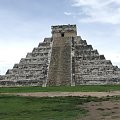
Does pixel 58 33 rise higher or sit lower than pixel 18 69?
higher

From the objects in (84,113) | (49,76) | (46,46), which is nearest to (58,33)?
(46,46)

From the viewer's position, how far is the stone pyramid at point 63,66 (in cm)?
3947

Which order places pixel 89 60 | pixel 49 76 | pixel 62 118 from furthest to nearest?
pixel 89 60
pixel 49 76
pixel 62 118

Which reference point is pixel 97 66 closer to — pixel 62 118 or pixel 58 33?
pixel 58 33

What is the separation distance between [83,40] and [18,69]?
29.1 feet

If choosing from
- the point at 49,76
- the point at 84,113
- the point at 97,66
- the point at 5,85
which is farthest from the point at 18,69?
the point at 84,113

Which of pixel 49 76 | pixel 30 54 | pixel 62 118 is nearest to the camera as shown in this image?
pixel 62 118

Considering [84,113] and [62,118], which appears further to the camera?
[84,113]

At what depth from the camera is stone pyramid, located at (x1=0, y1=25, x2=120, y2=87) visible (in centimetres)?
3947

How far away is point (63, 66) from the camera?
40.3 m

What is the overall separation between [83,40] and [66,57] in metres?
6.46

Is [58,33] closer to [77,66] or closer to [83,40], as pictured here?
[83,40]

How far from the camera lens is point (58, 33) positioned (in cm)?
4631

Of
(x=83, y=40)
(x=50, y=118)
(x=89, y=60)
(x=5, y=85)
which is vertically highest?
(x=83, y=40)
